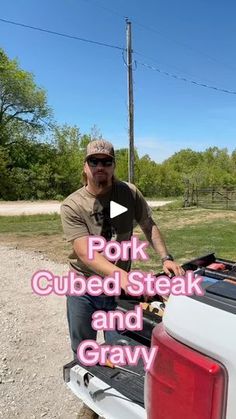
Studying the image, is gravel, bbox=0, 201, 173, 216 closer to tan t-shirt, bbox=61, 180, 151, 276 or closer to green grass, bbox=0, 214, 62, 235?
green grass, bbox=0, 214, 62, 235

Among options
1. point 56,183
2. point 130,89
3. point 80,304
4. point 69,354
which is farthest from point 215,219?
point 56,183

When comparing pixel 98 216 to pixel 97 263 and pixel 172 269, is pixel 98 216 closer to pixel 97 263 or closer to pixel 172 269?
pixel 97 263

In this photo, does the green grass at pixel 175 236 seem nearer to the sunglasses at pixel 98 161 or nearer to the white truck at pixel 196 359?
the sunglasses at pixel 98 161

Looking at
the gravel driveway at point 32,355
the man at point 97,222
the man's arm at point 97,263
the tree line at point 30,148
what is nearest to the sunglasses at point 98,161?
the man at point 97,222

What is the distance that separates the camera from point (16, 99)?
118 ft

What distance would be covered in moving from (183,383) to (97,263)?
124 centimetres

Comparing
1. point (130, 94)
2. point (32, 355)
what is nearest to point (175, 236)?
point (130, 94)

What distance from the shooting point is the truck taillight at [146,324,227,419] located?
1.00 m

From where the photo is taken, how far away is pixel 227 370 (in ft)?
3.26

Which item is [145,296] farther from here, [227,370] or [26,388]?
[26,388]

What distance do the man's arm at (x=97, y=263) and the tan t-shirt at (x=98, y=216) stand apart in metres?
0.05

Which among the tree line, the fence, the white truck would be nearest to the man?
the white truck

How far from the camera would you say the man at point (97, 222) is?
7.86 feet

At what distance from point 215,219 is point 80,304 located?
49.9 feet
